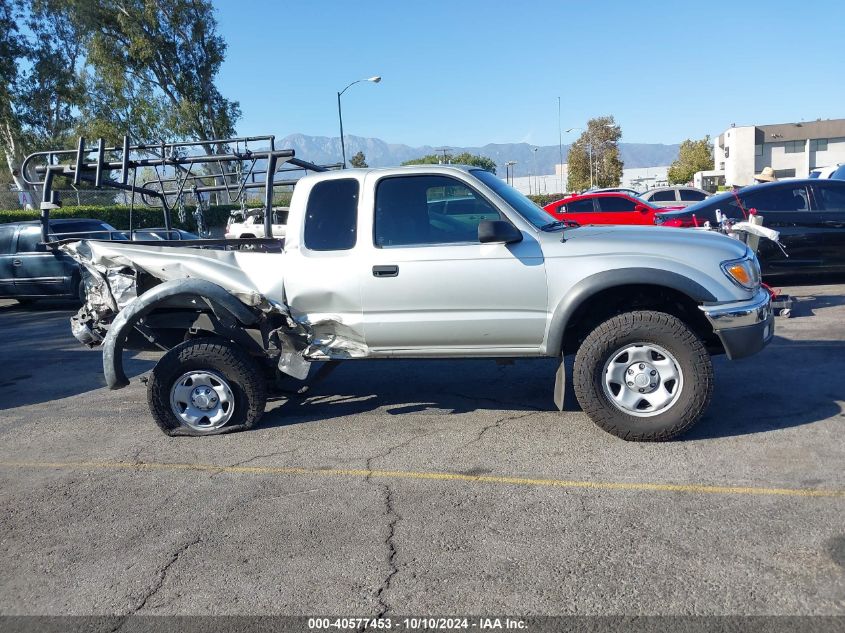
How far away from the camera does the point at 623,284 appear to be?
4910mm

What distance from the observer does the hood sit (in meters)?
4.93

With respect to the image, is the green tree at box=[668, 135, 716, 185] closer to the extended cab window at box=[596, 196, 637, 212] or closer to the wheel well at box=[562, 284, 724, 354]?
the extended cab window at box=[596, 196, 637, 212]

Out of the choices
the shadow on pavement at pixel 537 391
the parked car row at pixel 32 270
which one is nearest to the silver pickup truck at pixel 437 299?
the shadow on pavement at pixel 537 391

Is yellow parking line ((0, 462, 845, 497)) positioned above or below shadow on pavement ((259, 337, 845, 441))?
below

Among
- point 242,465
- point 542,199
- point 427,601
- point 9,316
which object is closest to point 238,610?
point 427,601

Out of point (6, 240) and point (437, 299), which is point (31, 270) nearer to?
point (6, 240)

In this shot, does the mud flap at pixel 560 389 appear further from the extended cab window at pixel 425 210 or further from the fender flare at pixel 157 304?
the fender flare at pixel 157 304

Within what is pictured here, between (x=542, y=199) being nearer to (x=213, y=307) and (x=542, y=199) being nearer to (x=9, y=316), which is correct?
(x=9, y=316)

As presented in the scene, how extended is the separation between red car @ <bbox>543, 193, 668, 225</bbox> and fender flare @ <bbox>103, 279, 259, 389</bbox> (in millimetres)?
12968

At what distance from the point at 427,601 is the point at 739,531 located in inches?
65.9

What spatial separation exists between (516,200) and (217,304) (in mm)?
2447

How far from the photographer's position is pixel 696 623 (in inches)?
117

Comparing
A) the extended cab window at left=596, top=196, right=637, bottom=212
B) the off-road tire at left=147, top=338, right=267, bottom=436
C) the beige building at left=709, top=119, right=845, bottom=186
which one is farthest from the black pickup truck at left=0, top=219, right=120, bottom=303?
the beige building at left=709, top=119, right=845, bottom=186

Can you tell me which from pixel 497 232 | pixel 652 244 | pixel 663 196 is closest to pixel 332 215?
pixel 497 232
